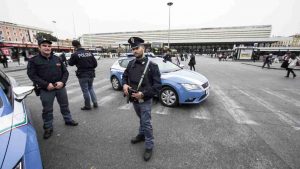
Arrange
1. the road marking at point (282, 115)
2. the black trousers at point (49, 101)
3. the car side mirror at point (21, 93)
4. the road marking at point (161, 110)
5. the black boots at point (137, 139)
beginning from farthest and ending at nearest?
the road marking at point (161, 110) < the road marking at point (282, 115) < the black trousers at point (49, 101) < the black boots at point (137, 139) < the car side mirror at point (21, 93)

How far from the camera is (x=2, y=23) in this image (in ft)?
219

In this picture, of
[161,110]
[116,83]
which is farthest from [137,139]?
[116,83]

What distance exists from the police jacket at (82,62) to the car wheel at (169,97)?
2.24 m

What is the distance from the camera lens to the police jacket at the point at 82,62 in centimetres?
428

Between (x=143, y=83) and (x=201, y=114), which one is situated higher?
(x=143, y=83)

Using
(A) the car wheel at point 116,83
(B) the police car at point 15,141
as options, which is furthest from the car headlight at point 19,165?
(A) the car wheel at point 116,83

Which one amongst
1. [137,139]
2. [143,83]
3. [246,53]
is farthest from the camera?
[246,53]

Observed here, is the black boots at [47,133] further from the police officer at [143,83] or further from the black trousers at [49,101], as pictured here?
the police officer at [143,83]

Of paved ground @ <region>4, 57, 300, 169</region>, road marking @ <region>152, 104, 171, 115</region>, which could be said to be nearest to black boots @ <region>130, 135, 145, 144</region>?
paved ground @ <region>4, 57, 300, 169</region>

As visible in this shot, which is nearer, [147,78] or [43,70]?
[147,78]

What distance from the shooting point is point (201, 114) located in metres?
4.35

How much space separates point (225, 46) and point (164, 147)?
104304mm

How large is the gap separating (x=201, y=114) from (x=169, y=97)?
1.06 m

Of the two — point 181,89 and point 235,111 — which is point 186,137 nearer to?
point 181,89
